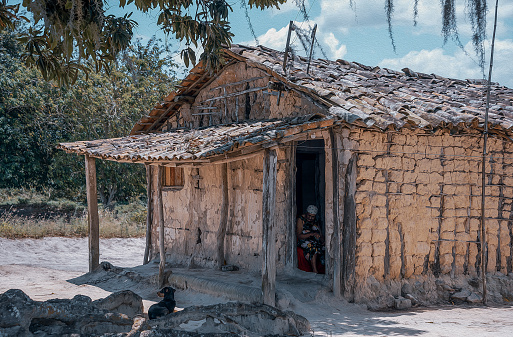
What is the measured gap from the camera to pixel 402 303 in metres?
7.54

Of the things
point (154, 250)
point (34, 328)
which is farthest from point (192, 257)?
point (34, 328)

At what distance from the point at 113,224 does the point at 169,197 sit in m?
6.17

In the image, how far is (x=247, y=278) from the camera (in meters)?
8.39

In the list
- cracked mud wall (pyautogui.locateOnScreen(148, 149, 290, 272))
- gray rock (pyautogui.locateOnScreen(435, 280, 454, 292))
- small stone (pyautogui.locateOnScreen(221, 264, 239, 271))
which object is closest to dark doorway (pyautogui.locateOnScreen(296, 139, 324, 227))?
cracked mud wall (pyautogui.locateOnScreen(148, 149, 290, 272))

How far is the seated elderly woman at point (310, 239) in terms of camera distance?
8.51m

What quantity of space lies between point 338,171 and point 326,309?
1959 mm

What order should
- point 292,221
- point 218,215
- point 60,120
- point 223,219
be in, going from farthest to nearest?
point 60,120 < point 218,215 < point 223,219 < point 292,221

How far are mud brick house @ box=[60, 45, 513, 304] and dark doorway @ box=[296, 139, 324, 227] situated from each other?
0.03m

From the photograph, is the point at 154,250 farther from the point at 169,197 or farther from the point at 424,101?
the point at 424,101

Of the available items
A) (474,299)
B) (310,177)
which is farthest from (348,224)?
(310,177)

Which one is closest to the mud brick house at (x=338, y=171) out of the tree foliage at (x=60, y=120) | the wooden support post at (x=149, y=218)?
the wooden support post at (x=149, y=218)

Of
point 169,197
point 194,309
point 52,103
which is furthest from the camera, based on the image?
point 52,103

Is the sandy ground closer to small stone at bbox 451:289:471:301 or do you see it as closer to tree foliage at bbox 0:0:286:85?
small stone at bbox 451:289:471:301

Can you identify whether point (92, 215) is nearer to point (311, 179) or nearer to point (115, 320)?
point (311, 179)
